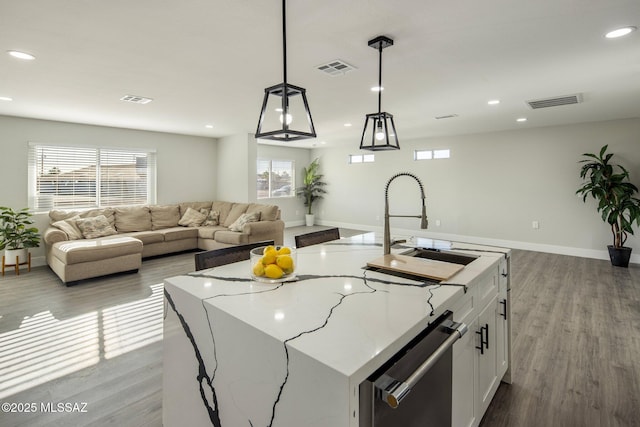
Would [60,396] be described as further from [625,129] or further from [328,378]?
[625,129]

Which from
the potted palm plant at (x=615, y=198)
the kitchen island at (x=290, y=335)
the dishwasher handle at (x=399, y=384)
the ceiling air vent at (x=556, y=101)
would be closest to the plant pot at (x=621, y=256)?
the potted palm plant at (x=615, y=198)

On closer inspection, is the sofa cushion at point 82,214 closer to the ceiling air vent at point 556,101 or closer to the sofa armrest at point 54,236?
the sofa armrest at point 54,236

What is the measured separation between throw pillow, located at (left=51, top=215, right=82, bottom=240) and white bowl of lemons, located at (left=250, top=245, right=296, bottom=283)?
4.83 meters

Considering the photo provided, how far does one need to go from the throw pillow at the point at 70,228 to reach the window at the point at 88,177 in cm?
68

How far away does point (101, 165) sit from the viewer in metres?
5.95

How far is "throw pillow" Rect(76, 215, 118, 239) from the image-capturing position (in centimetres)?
514

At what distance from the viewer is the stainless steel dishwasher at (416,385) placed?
865 mm


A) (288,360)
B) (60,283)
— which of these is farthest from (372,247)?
(60,283)

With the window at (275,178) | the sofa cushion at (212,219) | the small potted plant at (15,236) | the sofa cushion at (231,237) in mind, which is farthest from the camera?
the window at (275,178)

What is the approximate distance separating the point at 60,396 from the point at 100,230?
12.7 ft

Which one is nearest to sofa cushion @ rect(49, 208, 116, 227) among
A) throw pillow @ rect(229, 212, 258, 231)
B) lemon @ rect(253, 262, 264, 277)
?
throw pillow @ rect(229, 212, 258, 231)

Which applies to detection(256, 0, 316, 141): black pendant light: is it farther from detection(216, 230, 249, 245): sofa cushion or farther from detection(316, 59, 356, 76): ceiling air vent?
detection(216, 230, 249, 245): sofa cushion

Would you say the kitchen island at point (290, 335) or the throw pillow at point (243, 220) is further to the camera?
the throw pillow at point (243, 220)

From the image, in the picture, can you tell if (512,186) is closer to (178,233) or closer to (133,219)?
(178,233)
